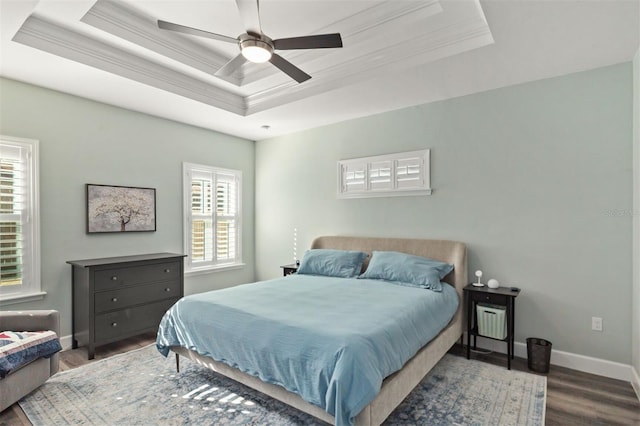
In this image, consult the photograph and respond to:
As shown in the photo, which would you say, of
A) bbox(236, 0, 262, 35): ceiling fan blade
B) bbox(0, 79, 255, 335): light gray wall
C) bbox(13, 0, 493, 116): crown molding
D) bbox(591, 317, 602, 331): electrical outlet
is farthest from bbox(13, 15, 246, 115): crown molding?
bbox(591, 317, 602, 331): electrical outlet

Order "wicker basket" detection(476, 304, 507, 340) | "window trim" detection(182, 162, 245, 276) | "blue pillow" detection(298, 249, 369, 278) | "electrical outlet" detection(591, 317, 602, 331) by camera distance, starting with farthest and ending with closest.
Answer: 1. "window trim" detection(182, 162, 245, 276)
2. "blue pillow" detection(298, 249, 369, 278)
3. "wicker basket" detection(476, 304, 507, 340)
4. "electrical outlet" detection(591, 317, 602, 331)

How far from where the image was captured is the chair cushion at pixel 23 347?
7.62ft

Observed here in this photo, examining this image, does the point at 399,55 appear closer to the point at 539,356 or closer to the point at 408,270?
the point at 408,270

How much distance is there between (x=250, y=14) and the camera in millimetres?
1982

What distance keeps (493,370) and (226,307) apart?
8.00ft

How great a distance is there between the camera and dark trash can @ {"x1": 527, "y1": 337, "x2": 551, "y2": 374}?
9.81 ft

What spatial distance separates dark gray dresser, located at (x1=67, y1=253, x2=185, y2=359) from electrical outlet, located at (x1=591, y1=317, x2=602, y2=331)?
171 inches

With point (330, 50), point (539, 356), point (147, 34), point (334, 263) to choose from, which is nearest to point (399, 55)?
point (330, 50)

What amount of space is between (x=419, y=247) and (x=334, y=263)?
3.35 feet

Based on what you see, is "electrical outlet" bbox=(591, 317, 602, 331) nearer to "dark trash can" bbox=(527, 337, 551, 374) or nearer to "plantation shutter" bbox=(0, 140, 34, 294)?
"dark trash can" bbox=(527, 337, 551, 374)

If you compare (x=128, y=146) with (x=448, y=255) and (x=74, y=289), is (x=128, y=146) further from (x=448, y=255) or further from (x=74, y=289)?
(x=448, y=255)

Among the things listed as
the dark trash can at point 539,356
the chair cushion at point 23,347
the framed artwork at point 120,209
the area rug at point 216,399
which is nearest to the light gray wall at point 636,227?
the dark trash can at point 539,356

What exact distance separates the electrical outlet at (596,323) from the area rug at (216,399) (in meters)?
0.69

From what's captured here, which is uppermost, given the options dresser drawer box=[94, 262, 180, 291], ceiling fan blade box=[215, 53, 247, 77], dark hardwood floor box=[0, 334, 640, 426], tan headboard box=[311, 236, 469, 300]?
ceiling fan blade box=[215, 53, 247, 77]
